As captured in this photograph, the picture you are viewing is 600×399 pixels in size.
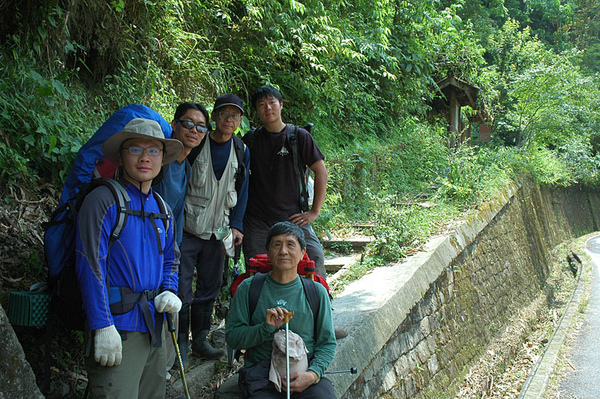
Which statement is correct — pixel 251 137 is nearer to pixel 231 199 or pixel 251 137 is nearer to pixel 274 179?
pixel 274 179

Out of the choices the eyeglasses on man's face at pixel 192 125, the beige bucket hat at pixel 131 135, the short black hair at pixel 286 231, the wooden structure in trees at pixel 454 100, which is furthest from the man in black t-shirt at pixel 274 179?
the wooden structure in trees at pixel 454 100

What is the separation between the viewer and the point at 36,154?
131 inches

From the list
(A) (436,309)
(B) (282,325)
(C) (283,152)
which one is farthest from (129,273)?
(A) (436,309)

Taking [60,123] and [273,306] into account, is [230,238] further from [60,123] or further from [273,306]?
[60,123]

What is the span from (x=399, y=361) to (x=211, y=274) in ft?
8.08

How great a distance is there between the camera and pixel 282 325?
9.04ft

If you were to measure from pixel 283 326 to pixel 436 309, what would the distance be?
157 inches

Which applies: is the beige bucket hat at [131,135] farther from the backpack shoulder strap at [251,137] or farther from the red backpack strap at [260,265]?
the backpack shoulder strap at [251,137]

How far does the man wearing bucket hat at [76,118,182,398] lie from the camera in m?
2.05

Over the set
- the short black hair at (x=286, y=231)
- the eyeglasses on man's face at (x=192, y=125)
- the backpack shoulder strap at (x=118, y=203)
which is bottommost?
the short black hair at (x=286, y=231)

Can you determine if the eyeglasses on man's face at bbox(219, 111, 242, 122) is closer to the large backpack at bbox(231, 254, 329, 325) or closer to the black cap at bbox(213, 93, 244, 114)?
the black cap at bbox(213, 93, 244, 114)

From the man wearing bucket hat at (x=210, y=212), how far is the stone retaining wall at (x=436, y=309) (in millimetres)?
1070

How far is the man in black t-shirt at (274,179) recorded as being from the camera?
3.56 m

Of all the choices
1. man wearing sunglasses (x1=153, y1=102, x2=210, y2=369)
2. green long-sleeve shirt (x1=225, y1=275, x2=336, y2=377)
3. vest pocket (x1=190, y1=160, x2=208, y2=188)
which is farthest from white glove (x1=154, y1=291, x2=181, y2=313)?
vest pocket (x1=190, y1=160, x2=208, y2=188)
